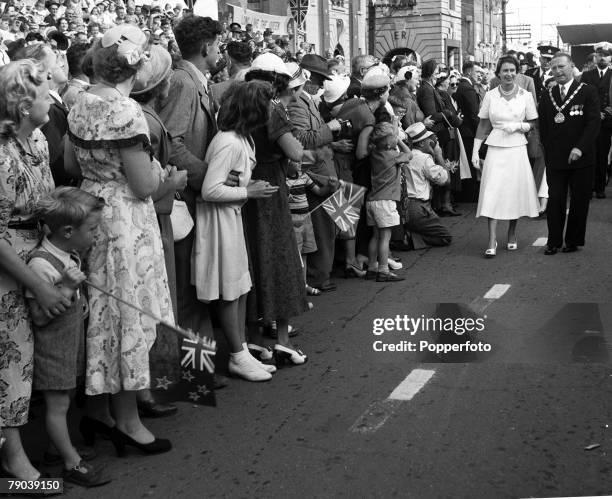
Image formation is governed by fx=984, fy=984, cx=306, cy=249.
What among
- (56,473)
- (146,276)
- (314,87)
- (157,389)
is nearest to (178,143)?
(146,276)

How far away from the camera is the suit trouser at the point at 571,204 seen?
32.0ft

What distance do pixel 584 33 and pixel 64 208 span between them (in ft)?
72.3

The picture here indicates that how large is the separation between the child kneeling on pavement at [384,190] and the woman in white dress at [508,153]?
58.0 inches

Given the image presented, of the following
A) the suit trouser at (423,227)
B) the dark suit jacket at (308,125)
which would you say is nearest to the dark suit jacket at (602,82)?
the suit trouser at (423,227)

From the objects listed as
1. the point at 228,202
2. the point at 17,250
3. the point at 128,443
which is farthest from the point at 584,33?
the point at 17,250

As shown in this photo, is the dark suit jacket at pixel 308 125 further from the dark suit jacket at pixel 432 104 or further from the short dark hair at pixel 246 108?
the dark suit jacket at pixel 432 104

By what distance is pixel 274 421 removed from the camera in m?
5.07

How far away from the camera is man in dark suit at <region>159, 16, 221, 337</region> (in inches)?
217

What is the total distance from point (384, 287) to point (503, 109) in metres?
2.55

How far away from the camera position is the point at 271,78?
6227 mm

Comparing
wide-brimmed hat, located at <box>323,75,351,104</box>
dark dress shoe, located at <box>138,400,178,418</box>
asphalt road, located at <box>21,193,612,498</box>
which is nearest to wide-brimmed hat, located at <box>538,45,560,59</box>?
wide-brimmed hat, located at <box>323,75,351,104</box>

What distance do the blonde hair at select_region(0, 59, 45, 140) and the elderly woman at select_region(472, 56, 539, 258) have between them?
6.45m

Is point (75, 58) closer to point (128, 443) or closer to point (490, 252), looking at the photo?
point (128, 443)

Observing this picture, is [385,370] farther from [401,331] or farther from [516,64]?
[516,64]
